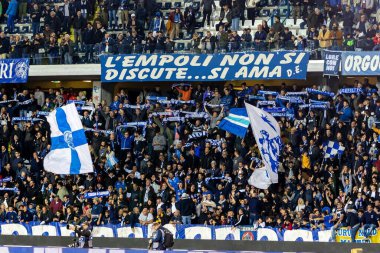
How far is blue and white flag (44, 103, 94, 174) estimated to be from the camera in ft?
113

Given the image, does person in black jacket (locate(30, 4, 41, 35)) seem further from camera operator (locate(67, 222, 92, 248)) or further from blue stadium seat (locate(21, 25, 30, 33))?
camera operator (locate(67, 222, 92, 248))

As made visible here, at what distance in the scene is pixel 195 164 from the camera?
35.7 metres

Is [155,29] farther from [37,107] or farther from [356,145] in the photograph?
[356,145]

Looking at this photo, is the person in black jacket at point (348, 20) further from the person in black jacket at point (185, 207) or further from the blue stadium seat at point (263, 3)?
the person in black jacket at point (185, 207)

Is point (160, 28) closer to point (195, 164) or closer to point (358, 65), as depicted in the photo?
point (195, 164)

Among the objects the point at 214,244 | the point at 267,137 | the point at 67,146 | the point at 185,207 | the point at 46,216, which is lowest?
the point at 214,244

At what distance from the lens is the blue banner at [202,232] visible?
1236 inches

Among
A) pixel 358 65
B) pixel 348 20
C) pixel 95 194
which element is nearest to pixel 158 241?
pixel 95 194

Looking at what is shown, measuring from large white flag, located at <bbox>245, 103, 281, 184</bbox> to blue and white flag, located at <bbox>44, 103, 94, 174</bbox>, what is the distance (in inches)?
189

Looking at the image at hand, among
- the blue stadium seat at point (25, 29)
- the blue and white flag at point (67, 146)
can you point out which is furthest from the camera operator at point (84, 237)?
the blue stadium seat at point (25, 29)

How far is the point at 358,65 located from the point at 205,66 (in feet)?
16.6

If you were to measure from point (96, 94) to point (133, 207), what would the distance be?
806 cm

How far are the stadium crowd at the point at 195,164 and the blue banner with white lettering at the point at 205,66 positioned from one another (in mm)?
594

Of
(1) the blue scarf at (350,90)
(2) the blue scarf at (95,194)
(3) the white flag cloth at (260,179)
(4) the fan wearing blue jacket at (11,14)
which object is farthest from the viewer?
(4) the fan wearing blue jacket at (11,14)
